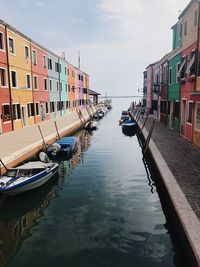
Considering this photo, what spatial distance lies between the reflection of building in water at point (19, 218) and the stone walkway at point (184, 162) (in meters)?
6.14

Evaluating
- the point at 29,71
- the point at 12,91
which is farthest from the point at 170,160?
the point at 29,71

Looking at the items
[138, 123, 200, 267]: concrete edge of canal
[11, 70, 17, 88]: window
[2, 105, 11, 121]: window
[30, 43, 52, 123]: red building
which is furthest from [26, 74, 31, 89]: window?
[138, 123, 200, 267]: concrete edge of canal

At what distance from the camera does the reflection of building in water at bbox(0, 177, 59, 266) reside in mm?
8043

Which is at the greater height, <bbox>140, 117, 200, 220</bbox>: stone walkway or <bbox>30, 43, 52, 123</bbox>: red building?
<bbox>30, 43, 52, 123</bbox>: red building

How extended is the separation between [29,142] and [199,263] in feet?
53.6

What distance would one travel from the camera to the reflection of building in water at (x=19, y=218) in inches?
317

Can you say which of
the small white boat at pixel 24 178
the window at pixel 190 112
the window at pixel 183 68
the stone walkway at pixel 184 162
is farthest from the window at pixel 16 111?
the window at pixel 190 112

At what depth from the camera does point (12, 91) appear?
25.3m

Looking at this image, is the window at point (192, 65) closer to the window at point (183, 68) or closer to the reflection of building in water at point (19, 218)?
the window at point (183, 68)

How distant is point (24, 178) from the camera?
38.5 feet

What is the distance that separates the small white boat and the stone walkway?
6.66 meters

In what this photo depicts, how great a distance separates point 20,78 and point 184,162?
21.2 metres

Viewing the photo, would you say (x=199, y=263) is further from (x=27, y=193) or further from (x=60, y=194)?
(x=27, y=193)

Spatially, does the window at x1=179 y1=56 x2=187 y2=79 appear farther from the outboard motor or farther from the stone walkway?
the outboard motor
